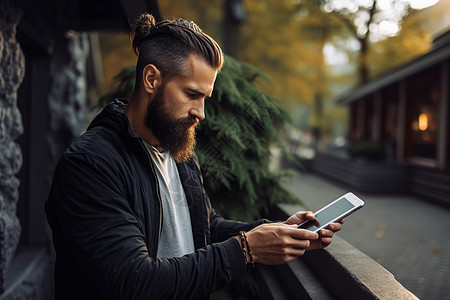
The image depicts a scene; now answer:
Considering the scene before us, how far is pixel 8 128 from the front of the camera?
9.92 feet

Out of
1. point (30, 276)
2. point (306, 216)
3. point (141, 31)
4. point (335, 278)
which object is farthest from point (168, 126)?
point (30, 276)

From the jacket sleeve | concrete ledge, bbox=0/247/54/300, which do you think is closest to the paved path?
the jacket sleeve

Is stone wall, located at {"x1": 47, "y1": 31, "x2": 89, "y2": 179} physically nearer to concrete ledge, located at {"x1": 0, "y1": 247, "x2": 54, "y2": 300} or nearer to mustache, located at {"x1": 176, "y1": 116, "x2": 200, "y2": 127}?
concrete ledge, located at {"x1": 0, "y1": 247, "x2": 54, "y2": 300}

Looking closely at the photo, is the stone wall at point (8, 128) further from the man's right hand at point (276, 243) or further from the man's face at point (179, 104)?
the man's right hand at point (276, 243)

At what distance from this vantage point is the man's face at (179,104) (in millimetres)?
1604

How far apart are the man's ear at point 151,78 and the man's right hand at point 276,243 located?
73 cm

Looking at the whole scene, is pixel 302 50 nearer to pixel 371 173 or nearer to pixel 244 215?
pixel 371 173

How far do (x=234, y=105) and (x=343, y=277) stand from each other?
188 cm

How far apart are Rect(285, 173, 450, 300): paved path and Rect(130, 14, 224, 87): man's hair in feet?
6.57

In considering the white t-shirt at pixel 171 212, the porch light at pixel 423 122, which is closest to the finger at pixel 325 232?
the white t-shirt at pixel 171 212

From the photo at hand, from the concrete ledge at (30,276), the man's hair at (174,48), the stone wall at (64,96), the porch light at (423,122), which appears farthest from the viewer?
the porch light at (423,122)

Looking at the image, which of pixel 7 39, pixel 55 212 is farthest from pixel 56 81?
pixel 55 212

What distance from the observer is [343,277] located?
1923mm

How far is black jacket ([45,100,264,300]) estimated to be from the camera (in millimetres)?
1286
